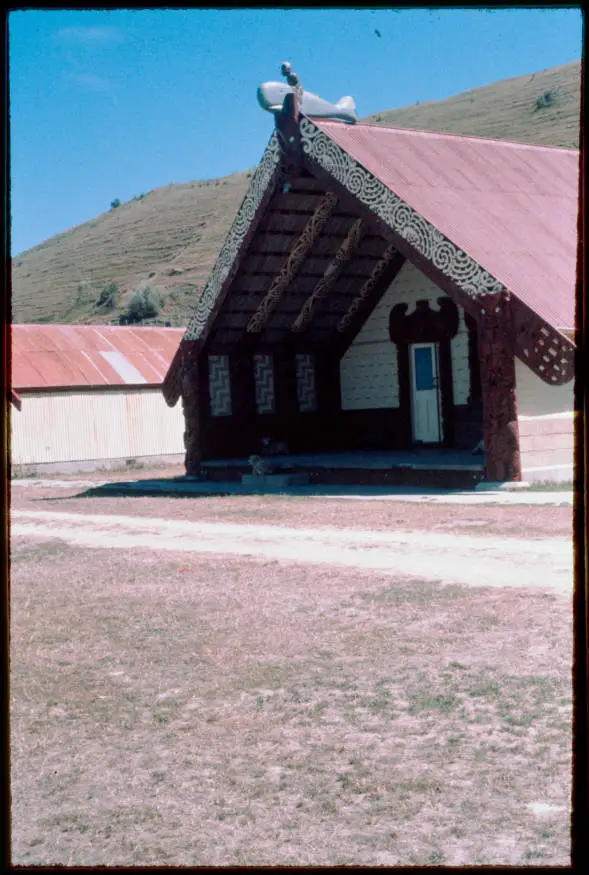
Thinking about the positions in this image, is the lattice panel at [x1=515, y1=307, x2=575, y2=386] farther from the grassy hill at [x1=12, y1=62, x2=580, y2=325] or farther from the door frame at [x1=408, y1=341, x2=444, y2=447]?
the grassy hill at [x1=12, y1=62, x2=580, y2=325]

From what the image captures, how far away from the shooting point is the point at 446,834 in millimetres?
4086

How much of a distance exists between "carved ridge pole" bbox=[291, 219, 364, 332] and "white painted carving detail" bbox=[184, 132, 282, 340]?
2376 millimetres

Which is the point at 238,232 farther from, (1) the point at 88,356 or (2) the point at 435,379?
(1) the point at 88,356

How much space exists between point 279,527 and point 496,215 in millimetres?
7954

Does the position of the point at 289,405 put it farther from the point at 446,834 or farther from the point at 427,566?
the point at 446,834

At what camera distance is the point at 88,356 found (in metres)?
32.6

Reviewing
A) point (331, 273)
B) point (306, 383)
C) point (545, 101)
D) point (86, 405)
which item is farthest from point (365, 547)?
point (545, 101)

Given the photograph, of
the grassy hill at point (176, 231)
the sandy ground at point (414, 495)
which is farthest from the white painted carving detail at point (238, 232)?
the grassy hill at point (176, 231)

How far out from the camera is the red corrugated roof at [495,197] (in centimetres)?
1625

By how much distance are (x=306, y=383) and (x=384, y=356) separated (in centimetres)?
193

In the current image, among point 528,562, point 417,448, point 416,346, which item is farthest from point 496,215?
point 528,562

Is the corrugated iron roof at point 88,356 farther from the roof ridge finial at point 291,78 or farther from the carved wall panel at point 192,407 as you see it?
the roof ridge finial at point 291,78

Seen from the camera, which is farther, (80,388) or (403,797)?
(80,388)

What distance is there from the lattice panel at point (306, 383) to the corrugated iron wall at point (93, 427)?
9.52 metres
